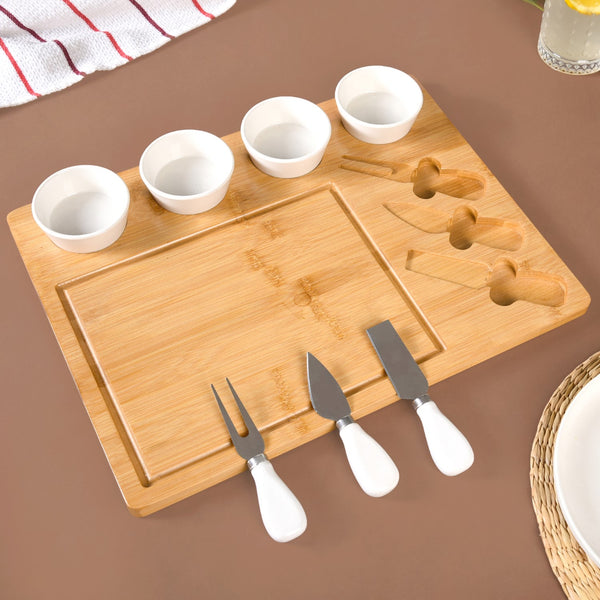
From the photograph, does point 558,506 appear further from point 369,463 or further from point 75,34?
point 75,34

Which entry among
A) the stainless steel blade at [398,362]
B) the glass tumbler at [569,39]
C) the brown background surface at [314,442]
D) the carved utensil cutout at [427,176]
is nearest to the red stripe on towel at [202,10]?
the brown background surface at [314,442]

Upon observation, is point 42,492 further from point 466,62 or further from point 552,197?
point 466,62

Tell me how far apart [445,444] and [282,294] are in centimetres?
23

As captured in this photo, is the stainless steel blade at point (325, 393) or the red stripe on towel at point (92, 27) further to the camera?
the red stripe on towel at point (92, 27)

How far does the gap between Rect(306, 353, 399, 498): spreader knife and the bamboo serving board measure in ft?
0.05

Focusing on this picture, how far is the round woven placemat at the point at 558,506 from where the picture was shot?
59 centimetres

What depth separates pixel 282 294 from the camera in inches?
28.7

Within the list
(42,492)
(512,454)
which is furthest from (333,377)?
(42,492)

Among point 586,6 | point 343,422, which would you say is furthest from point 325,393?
point 586,6

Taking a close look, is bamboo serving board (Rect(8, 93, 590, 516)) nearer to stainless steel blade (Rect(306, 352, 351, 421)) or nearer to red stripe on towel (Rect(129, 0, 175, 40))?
stainless steel blade (Rect(306, 352, 351, 421))

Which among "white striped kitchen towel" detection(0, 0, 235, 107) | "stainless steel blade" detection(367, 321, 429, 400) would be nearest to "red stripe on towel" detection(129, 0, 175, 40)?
"white striped kitchen towel" detection(0, 0, 235, 107)

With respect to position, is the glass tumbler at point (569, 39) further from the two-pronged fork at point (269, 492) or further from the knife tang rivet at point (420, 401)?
the two-pronged fork at point (269, 492)

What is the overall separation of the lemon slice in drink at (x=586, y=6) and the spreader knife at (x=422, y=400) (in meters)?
0.48

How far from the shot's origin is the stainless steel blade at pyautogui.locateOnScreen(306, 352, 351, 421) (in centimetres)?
65
